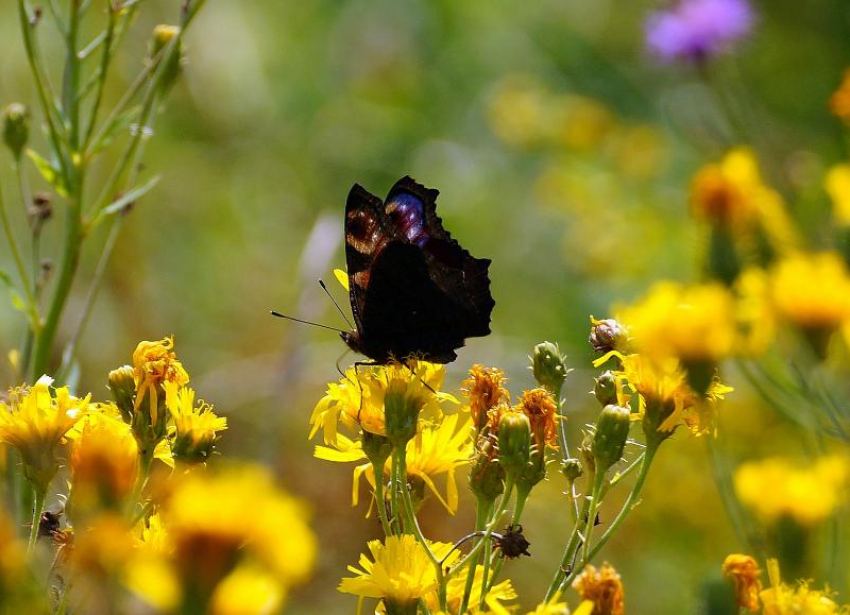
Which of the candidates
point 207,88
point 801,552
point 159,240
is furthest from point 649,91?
point 801,552

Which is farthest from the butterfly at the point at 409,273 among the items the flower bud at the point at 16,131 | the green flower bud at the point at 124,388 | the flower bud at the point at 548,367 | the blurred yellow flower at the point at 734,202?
the flower bud at the point at 16,131

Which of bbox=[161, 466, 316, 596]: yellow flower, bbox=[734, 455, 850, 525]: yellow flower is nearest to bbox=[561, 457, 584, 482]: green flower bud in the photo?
bbox=[734, 455, 850, 525]: yellow flower

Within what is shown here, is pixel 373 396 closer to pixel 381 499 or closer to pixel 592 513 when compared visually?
pixel 381 499

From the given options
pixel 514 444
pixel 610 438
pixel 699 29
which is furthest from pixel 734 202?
pixel 699 29

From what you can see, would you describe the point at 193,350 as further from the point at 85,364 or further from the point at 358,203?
the point at 358,203

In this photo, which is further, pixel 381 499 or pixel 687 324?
pixel 381 499

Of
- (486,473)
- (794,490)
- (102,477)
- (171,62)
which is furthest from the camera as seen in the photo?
(171,62)
